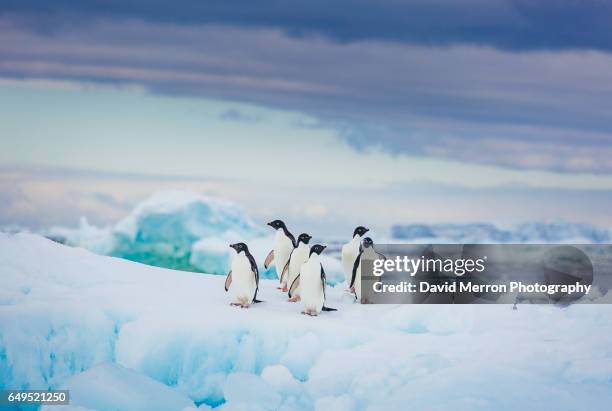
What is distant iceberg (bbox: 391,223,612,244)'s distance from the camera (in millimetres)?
16234

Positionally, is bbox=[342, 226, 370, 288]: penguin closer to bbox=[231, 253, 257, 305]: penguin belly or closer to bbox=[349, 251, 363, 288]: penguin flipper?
bbox=[349, 251, 363, 288]: penguin flipper

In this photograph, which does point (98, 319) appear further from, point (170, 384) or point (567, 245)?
point (567, 245)

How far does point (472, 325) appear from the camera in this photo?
8.41m

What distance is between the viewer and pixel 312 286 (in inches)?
317

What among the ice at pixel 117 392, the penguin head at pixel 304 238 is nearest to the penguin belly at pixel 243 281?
the penguin head at pixel 304 238

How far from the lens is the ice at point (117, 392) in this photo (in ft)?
24.0

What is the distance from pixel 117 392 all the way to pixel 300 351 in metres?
1.57

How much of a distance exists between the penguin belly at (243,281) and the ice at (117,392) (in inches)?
46.3

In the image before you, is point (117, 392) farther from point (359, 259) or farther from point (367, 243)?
point (367, 243)

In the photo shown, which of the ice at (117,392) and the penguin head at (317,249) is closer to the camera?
the ice at (117,392)

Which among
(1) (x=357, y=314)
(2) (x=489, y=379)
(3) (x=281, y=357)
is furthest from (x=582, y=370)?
(3) (x=281, y=357)

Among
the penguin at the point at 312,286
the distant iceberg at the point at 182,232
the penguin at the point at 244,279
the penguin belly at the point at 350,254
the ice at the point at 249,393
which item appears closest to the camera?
the ice at the point at 249,393

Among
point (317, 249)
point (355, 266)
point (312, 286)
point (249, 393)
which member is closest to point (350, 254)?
point (355, 266)

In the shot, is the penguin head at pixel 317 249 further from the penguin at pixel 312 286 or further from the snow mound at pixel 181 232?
the snow mound at pixel 181 232
